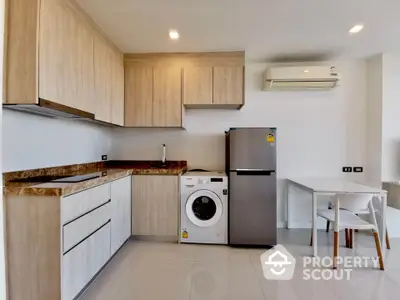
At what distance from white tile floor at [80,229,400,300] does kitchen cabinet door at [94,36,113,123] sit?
1624 millimetres

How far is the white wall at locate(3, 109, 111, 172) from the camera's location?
225 cm

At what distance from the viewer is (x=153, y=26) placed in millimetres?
2969

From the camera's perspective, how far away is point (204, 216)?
11.7 ft

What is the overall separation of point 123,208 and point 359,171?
3.37 meters

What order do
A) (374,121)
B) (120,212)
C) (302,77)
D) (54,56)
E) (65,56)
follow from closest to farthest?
1. (54,56)
2. (65,56)
3. (120,212)
4. (302,77)
5. (374,121)

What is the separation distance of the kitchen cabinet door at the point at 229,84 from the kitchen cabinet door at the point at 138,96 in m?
0.91

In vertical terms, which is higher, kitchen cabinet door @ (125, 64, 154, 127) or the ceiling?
A: the ceiling

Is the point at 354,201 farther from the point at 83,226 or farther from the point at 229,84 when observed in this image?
the point at 83,226

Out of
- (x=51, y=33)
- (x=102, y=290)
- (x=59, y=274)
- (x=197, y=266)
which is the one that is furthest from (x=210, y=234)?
(x=51, y=33)

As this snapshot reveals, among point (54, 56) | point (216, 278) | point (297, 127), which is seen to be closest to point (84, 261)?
point (216, 278)

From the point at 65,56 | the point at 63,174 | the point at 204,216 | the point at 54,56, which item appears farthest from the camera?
the point at 204,216

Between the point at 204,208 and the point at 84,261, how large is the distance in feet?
5.50

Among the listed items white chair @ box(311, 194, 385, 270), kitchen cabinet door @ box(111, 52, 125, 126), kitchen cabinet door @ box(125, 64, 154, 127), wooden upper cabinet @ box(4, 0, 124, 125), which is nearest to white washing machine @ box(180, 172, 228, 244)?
kitchen cabinet door @ box(125, 64, 154, 127)

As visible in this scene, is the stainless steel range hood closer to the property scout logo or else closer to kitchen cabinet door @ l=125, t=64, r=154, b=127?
kitchen cabinet door @ l=125, t=64, r=154, b=127
